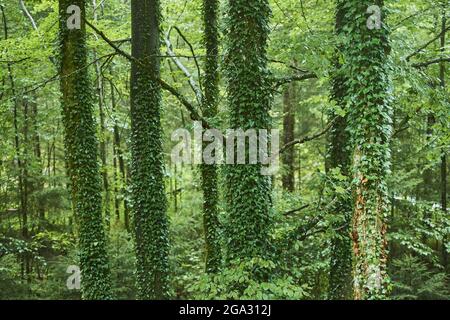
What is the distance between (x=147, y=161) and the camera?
8.40 m

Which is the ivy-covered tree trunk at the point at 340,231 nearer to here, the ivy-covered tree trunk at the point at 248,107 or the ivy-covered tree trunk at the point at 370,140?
the ivy-covered tree trunk at the point at 370,140

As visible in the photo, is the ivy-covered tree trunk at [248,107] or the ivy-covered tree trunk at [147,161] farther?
the ivy-covered tree trunk at [147,161]

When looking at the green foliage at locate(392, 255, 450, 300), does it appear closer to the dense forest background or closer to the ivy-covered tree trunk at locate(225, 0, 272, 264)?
the dense forest background

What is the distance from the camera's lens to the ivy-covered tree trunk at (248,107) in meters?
6.57

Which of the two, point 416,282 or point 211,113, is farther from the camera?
point 416,282

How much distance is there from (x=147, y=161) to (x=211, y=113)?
259 cm

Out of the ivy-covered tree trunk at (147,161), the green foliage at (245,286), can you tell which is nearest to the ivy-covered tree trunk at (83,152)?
the ivy-covered tree trunk at (147,161)

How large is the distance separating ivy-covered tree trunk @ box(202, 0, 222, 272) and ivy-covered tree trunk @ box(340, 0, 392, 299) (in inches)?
187

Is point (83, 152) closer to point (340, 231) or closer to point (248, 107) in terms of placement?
point (248, 107)

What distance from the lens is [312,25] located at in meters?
11.6

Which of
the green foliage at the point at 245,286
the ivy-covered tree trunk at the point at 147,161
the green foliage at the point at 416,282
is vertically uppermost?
the ivy-covered tree trunk at the point at 147,161

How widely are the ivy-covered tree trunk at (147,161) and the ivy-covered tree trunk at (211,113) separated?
2096mm

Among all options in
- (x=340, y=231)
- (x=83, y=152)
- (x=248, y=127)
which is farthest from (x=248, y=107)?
(x=340, y=231)

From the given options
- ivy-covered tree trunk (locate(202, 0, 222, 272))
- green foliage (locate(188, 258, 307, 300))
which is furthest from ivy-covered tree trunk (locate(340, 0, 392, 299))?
ivy-covered tree trunk (locate(202, 0, 222, 272))
